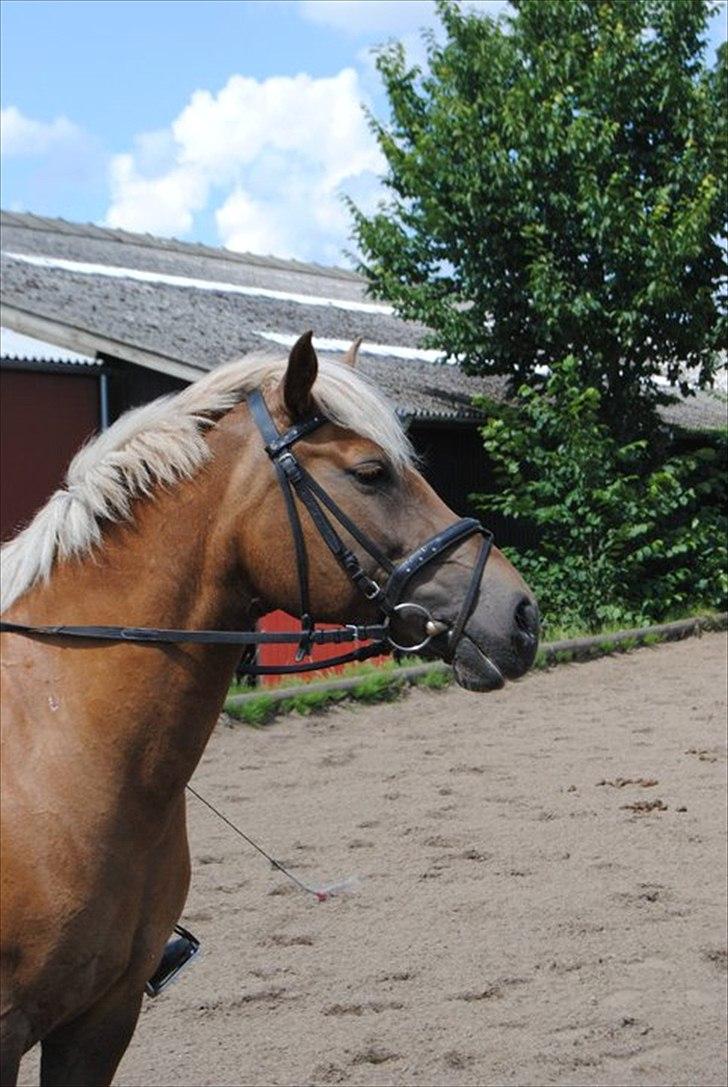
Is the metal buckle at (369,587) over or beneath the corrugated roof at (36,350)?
over

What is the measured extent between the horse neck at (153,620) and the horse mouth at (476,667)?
0.45 meters

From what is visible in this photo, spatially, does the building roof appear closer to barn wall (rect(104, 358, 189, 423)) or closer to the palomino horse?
barn wall (rect(104, 358, 189, 423))

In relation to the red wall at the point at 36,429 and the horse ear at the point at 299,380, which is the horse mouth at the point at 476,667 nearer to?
the horse ear at the point at 299,380

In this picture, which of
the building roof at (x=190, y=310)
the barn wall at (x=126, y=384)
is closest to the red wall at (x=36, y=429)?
the barn wall at (x=126, y=384)

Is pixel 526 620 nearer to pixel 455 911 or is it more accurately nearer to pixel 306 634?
pixel 306 634

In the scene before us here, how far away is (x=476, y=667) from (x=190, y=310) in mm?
11231

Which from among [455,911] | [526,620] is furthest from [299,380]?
[455,911]

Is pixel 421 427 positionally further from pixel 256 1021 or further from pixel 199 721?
pixel 199 721

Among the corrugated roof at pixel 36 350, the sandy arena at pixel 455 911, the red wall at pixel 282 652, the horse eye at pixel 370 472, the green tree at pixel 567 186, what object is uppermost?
the green tree at pixel 567 186

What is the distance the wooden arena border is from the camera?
30.3 feet

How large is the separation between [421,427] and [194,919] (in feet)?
28.0

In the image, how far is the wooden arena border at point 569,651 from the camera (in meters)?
9.23

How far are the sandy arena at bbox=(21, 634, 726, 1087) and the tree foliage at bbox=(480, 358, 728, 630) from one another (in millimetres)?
4281

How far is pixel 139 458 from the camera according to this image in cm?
258
